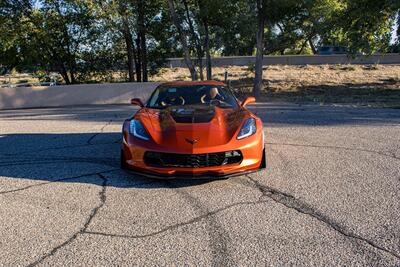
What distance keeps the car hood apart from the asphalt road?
0.57 metres

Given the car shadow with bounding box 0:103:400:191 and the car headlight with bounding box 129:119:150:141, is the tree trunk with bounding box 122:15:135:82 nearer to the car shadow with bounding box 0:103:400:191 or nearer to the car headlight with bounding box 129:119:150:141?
the car shadow with bounding box 0:103:400:191

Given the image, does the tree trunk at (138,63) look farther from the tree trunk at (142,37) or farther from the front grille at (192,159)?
the front grille at (192,159)

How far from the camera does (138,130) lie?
493 cm

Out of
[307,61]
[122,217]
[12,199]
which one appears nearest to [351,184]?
[122,217]

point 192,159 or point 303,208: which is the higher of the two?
point 192,159

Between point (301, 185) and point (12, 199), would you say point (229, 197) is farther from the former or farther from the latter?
point (12, 199)

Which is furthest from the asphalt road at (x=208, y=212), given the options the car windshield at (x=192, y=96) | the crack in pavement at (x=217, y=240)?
the car windshield at (x=192, y=96)

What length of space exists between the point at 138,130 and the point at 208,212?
1.66 meters

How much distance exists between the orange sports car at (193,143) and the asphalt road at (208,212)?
0.25 meters

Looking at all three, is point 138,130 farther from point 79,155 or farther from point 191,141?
point 79,155

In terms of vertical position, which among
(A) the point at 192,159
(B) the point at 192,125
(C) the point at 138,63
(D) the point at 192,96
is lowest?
(A) the point at 192,159

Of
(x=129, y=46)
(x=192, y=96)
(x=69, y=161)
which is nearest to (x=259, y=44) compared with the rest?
(x=129, y=46)

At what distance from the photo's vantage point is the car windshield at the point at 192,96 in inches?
238

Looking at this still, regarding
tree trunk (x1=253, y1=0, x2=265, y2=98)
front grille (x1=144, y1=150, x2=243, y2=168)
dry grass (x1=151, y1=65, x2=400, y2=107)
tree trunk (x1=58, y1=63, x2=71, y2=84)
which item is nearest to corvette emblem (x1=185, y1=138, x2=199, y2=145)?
front grille (x1=144, y1=150, x2=243, y2=168)
